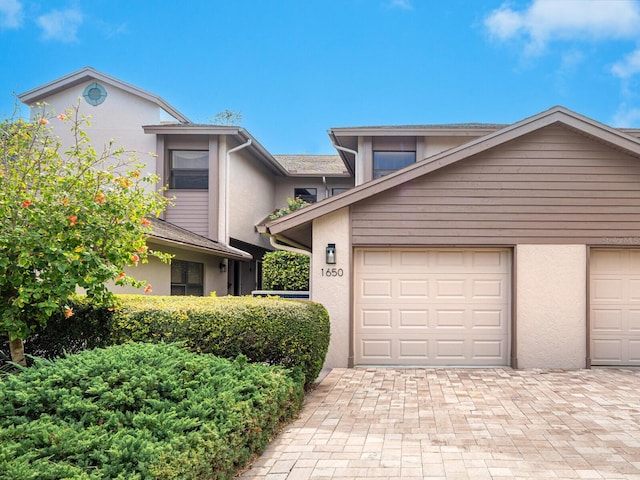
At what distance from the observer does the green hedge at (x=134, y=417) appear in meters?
3.33

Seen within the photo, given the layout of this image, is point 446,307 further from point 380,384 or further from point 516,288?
point 380,384

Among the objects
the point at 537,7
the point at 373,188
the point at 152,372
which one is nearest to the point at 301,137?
the point at 537,7

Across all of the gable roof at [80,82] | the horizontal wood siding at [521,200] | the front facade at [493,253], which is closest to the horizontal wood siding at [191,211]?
the gable roof at [80,82]

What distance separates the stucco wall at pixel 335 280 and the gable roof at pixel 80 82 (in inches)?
320

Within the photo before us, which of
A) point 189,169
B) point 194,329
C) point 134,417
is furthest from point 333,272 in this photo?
point 189,169

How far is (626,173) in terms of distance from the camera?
9258mm

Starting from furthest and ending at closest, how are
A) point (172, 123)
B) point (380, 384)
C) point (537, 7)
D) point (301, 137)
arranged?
point (301, 137) < point (537, 7) < point (172, 123) < point (380, 384)

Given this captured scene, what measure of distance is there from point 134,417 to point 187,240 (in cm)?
868

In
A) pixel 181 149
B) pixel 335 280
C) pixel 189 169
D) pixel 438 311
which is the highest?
pixel 181 149

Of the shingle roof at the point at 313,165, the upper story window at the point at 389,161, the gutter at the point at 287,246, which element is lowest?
the gutter at the point at 287,246

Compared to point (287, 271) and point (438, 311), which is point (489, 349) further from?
point (287, 271)

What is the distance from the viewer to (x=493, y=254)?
956 centimetres

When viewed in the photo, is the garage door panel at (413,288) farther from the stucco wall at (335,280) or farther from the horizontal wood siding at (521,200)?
the stucco wall at (335,280)

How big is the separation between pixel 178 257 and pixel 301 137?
35.9 metres
